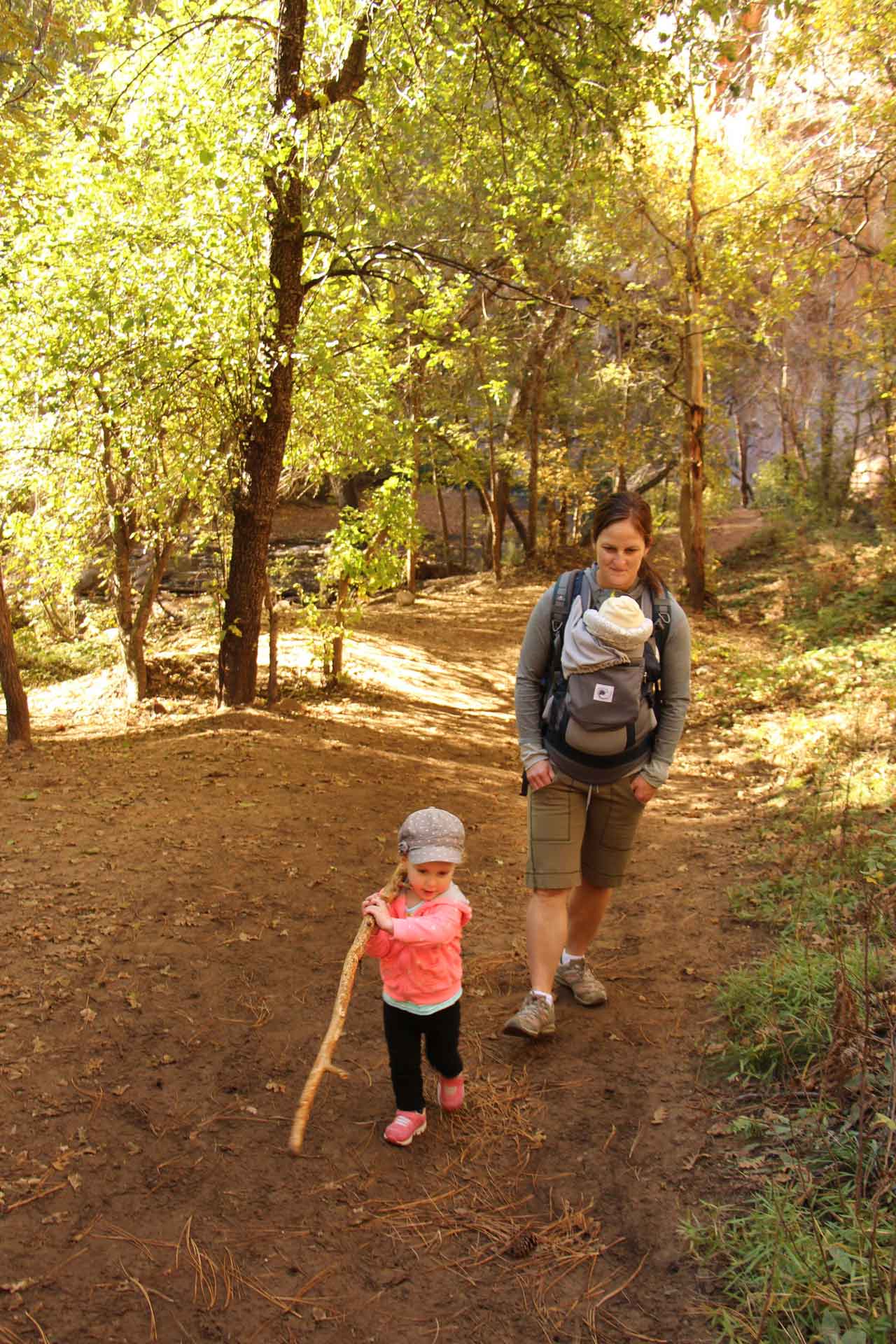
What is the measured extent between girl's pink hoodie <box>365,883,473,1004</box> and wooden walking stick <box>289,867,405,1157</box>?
0.37ft

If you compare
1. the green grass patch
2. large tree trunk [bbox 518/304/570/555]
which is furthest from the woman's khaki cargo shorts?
large tree trunk [bbox 518/304/570/555]

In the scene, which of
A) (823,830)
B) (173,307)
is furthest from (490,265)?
(823,830)

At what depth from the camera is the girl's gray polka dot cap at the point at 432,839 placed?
3.13 meters

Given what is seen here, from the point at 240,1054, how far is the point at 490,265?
53.7ft

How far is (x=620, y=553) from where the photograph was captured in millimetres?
3611

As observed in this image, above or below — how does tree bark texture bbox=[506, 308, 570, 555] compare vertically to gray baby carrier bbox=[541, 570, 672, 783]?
above

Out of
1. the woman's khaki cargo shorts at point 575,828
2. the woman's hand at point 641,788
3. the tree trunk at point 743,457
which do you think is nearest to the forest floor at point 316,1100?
the woman's khaki cargo shorts at point 575,828

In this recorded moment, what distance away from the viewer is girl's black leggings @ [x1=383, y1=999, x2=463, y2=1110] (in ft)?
10.5

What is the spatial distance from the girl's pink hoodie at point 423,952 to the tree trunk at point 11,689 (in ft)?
21.3

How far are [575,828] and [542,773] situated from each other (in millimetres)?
276

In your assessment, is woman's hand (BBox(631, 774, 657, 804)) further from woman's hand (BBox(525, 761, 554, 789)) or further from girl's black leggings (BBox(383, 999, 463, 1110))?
girl's black leggings (BBox(383, 999, 463, 1110))

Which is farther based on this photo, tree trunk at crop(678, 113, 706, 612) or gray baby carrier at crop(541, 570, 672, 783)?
tree trunk at crop(678, 113, 706, 612)

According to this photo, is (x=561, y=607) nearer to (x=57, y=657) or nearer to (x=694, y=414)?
(x=57, y=657)

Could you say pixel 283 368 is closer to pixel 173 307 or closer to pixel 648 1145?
pixel 173 307
